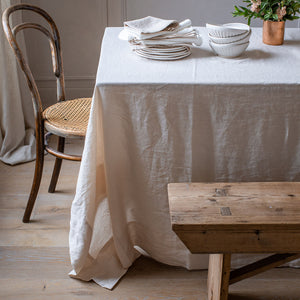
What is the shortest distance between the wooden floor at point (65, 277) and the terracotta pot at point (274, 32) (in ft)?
2.84

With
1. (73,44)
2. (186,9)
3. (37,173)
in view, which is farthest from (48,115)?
(186,9)

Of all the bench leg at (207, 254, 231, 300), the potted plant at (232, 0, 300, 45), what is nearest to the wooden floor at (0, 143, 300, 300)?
the bench leg at (207, 254, 231, 300)

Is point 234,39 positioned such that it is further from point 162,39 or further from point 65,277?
point 65,277

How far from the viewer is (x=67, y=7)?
2900 mm

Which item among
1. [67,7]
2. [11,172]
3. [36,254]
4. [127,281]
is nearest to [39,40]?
[67,7]

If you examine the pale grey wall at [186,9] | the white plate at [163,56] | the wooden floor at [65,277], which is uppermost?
the white plate at [163,56]

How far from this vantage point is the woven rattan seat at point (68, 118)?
185cm

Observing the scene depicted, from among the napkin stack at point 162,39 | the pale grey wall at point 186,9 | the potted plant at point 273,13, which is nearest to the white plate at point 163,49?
the napkin stack at point 162,39

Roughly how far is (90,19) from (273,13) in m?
1.46

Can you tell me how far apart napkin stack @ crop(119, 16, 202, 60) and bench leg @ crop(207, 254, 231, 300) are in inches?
27.5

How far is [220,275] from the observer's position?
1.46m

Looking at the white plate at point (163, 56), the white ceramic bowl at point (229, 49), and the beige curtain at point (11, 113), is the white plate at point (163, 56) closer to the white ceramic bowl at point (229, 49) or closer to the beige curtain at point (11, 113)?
the white ceramic bowl at point (229, 49)

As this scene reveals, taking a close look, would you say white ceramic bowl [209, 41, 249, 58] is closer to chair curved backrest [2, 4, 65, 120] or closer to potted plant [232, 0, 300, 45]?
potted plant [232, 0, 300, 45]

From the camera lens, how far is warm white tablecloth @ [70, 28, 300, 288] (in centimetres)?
148
